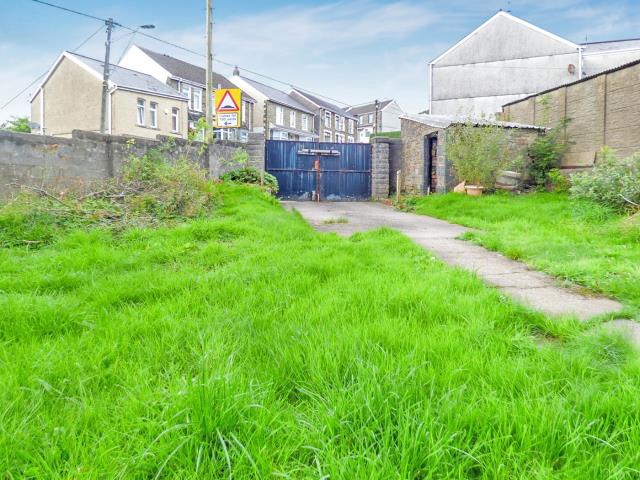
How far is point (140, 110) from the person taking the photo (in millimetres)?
26000

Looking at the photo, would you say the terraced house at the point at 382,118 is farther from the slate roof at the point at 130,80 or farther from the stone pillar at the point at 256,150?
the stone pillar at the point at 256,150

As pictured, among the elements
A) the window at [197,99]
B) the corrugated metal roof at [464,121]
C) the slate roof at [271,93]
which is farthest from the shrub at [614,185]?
the slate roof at [271,93]

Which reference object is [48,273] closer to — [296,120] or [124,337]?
[124,337]

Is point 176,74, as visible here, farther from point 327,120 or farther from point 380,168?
point 380,168

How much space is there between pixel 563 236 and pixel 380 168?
10.4 meters

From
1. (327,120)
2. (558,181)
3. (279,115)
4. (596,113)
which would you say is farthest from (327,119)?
(596,113)

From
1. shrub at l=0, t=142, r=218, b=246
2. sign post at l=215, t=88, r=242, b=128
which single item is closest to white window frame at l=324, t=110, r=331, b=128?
sign post at l=215, t=88, r=242, b=128

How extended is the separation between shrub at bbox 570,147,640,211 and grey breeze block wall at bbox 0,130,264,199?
9.17 meters

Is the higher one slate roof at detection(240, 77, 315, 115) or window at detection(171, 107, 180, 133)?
slate roof at detection(240, 77, 315, 115)

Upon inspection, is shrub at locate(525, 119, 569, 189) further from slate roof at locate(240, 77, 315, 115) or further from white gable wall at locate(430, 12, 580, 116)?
slate roof at locate(240, 77, 315, 115)

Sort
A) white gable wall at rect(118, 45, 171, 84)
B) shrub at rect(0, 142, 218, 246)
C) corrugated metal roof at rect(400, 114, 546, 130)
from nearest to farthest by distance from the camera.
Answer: shrub at rect(0, 142, 218, 246) → corrugated metal roof at rect(400, 114, 546, 130) → white gable wall at rect(118, 45, 171, 84)

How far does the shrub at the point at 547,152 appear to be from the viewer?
11.5m

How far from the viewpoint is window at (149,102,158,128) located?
87.6 feet

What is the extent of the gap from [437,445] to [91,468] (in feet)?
3.65
